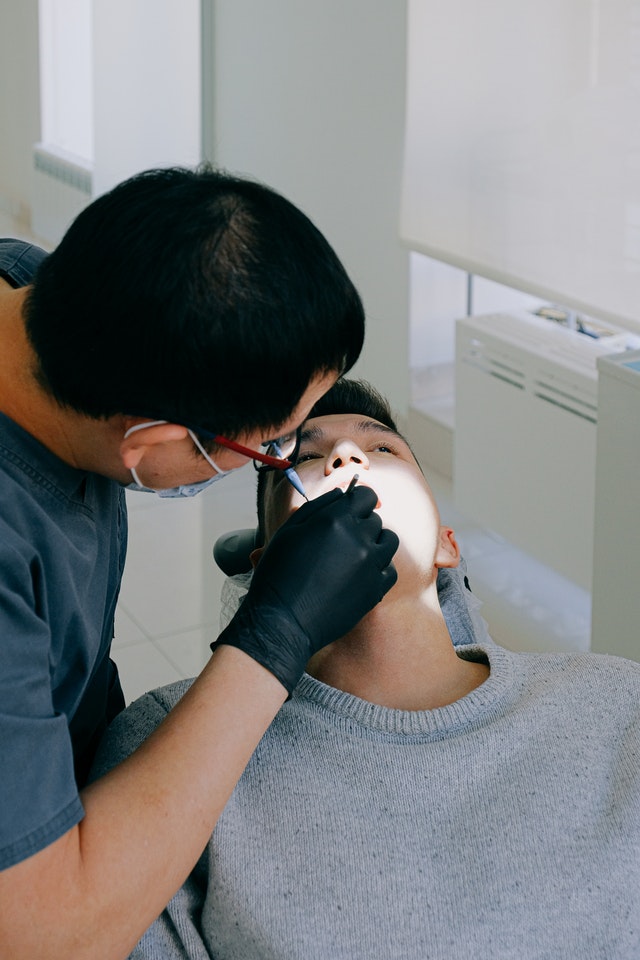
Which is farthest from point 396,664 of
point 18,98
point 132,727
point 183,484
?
point 18,98

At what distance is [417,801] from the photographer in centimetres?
133

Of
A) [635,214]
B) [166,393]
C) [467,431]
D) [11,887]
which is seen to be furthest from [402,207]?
[11,887]

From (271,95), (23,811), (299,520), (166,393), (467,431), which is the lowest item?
(467,431)

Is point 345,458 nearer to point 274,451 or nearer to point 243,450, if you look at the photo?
point 274,451

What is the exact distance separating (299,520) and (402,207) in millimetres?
2265

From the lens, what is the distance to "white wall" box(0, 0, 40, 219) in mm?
4980

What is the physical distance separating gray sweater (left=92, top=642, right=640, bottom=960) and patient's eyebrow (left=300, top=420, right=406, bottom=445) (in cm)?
34

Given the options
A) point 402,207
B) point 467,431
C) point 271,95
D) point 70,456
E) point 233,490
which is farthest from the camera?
point 271,95

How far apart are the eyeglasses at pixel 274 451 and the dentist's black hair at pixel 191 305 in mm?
34

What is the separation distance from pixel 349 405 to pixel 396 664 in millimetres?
437

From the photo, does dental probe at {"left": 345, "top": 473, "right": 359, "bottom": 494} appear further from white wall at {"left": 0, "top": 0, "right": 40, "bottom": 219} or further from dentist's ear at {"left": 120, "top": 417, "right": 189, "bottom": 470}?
white wall at {"left": 0, "top": 0, "right": 40, "bottom": 219}

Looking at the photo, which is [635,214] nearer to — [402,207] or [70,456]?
[402,207]

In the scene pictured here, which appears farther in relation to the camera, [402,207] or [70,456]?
[402,207]

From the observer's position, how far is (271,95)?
4188 mm
